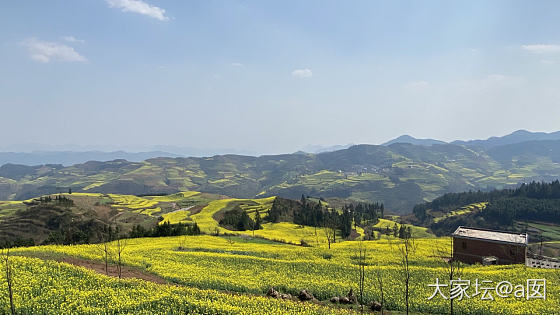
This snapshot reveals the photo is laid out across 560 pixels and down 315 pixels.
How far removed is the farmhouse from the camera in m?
51.9

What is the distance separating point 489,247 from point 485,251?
0.98 meters

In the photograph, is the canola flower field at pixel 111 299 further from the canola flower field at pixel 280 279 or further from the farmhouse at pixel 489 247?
the farmhouse at pixel 489 247

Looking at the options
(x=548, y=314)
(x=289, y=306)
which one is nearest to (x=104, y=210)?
(x=289, y=306)

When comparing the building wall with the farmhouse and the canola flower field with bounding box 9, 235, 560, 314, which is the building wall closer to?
the farmhouse

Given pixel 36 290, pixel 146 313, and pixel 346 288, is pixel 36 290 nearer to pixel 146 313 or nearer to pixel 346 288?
pixel 146 313

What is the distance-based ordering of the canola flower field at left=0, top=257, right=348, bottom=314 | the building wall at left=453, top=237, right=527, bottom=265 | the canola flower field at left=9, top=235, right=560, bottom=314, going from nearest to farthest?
the canola flower field at left=0, top=257, right=348, bottom=314 < the canola flower field at left=9, top=235, right=560, bottom=314 < the building wall at left=453, top=237, right=527, bottom=265

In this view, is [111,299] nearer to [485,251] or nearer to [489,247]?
[485,251]

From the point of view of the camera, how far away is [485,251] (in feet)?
177

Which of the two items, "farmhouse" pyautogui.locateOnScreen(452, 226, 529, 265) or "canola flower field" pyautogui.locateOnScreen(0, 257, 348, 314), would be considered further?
"farmhouse" pyautogui.locateOnScreen(452, 226, 529, 265)

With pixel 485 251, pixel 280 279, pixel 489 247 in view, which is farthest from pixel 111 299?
pixel 489 247

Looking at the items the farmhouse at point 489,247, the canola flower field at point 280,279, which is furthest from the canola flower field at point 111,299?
the farmhouse at point 489,247

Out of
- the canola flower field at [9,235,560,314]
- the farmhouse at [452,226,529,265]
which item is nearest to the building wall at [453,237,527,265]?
the farmhouse at [452,226,529,265]

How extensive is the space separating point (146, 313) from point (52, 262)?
1855cm

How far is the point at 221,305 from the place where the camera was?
73.5 feet
